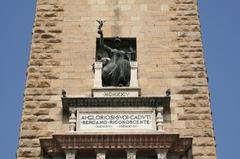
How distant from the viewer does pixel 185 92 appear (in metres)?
13.0

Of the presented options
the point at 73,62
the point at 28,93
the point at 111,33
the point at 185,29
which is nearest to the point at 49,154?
the point at 28,93

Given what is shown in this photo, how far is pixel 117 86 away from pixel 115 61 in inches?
26.4

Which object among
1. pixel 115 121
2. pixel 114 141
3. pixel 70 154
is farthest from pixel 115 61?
pixel 70 154

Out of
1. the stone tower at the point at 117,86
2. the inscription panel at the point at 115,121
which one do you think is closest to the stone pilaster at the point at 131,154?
the stone tower at the point at 117,86

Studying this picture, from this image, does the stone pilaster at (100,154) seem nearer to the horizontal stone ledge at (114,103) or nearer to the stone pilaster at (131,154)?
the stone pilaster at (131,154)

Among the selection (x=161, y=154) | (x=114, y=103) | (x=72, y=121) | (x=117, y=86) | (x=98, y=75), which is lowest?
(x=161, y=154)

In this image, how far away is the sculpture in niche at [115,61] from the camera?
43.7 feet

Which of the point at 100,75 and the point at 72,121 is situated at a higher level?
the point at 100,75

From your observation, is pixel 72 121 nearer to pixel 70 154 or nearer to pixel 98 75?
pixel 70 154

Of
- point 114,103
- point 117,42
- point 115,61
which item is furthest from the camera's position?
point 117,42

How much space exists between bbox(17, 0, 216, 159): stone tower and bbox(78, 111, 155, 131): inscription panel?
2 cm

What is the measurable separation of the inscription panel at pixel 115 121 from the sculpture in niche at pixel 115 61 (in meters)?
1.21

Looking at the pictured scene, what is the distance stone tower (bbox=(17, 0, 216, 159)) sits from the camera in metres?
11.7

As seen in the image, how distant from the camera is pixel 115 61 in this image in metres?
13.6
